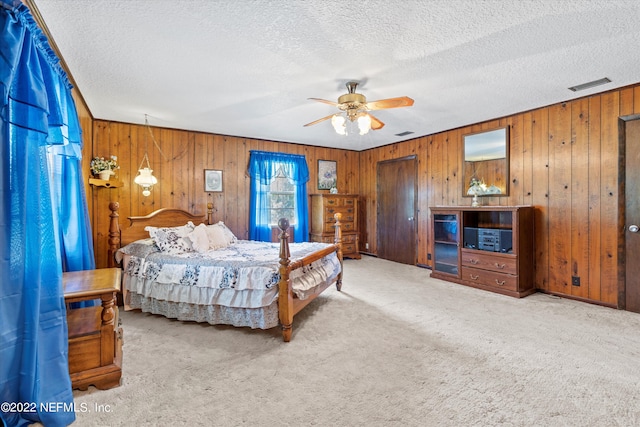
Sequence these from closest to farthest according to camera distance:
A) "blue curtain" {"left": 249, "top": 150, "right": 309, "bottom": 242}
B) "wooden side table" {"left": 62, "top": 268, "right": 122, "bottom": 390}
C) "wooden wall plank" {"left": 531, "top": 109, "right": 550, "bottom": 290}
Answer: "wooden side table" {"left": 62, "top": 268, "right": 122, "bottom": 390}, "wooden wall plank" {"left": 531, "top": 109, "right": 550, "bottom": 290}, "blue curtain" {"left": 249, "top": 150, "right": 309, "bottom": 242}

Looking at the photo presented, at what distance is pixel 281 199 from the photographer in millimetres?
6102

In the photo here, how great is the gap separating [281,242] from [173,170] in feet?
10.5

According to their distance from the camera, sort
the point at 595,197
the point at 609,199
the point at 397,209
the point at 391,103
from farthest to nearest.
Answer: the point at 397,209 < the point at 595,197 < the point at 609,199 < the point at 391,103

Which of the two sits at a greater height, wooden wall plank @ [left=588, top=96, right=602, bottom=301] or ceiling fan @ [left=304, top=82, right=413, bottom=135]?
ceiling fan @ [left=304, top=82, right=413, bottom=135]

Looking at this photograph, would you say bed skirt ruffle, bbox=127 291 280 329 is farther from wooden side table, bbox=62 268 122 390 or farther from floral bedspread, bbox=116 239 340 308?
wooden side table, bbox=62 268 122 390

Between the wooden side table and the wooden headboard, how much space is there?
169 centimetres

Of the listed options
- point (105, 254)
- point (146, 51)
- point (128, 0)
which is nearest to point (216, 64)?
point (146, 51)

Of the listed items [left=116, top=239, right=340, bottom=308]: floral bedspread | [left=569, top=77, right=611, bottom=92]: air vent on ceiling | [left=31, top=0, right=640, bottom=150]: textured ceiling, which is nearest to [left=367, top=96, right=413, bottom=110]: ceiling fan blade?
[left=31, top=0, right=640, bottom=150]: textured ceiling

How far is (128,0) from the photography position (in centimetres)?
191

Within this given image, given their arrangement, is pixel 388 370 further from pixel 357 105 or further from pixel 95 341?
pixel 357 105

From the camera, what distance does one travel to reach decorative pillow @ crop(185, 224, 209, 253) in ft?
12.3

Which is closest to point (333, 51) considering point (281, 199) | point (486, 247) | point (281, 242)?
point (281, 242)

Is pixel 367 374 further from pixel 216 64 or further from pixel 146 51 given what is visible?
pixel 146 51

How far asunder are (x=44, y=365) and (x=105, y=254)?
10.7 ft
